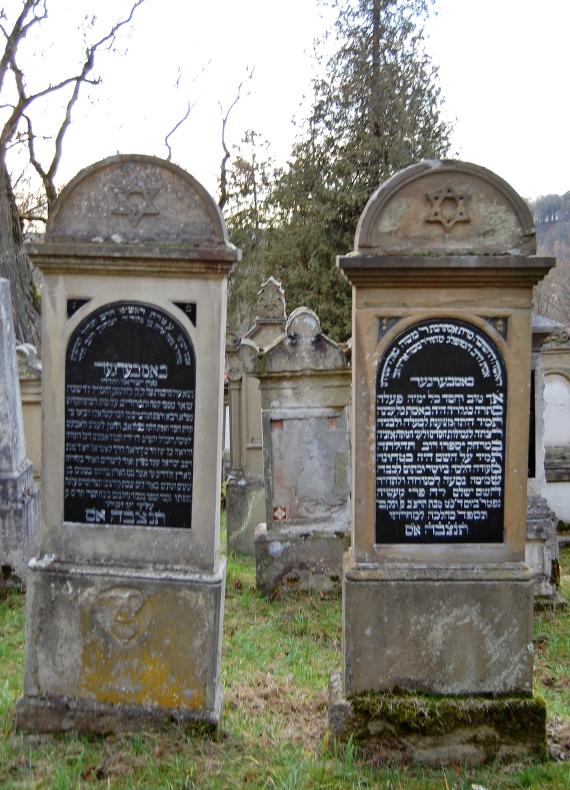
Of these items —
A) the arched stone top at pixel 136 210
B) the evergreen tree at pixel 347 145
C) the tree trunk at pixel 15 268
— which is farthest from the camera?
the evergreen tree at pixel 347 145

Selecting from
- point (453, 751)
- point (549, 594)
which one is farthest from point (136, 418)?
point (549, 594)

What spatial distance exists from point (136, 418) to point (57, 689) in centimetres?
158

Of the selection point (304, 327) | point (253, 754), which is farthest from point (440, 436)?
point (304, 327)

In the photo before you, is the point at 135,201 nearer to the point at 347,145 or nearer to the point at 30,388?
the point at 30,388

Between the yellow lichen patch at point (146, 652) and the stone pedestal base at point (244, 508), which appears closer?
the yellow lichen patch at point (146, 652)

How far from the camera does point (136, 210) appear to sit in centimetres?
398

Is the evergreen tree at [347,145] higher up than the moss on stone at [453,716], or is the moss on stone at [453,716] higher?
the evergreen tree at [347,145]

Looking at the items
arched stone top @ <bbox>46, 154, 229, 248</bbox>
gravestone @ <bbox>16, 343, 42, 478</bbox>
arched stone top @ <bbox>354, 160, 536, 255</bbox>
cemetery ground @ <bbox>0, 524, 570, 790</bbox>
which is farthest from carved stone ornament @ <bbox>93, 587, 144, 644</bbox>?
gravestone @ <bbox>16, 343, 42, 478</bbox>

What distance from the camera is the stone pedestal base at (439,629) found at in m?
3.81

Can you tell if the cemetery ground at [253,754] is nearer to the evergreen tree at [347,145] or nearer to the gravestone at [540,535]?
the gravestone at [540,535]

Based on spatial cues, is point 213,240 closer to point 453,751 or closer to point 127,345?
point 127,345

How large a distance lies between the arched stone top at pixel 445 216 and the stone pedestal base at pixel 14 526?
453 centimetres

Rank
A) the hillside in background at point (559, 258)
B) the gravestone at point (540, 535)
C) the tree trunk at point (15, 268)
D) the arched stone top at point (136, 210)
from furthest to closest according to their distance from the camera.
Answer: the hillside in background at point (559, 258) → the tree trunk at point (15, 268) → the gravestone at point (540, 535) → the arched stone top at point (136, 210)

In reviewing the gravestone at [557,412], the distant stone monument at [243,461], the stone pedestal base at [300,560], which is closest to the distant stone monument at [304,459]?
the stone pedestal base at [300,560]
